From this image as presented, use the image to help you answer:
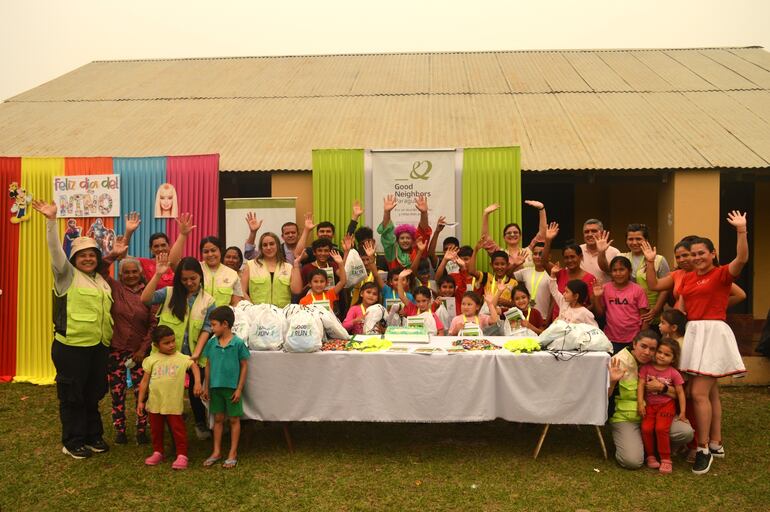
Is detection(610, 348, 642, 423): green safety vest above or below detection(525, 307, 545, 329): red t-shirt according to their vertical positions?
below

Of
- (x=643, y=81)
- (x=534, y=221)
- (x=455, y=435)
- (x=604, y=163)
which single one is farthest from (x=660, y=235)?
(x=455, y=435)

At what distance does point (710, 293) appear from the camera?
510 centimetres

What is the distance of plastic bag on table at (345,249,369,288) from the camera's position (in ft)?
22.7

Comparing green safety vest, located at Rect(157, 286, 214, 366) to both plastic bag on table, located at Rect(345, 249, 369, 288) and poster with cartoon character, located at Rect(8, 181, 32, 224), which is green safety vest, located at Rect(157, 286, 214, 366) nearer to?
plastic bag on table, located at Rect(345, 249, 369, 288)

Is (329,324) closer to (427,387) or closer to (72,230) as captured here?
(427,387)

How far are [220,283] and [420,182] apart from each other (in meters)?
2.95

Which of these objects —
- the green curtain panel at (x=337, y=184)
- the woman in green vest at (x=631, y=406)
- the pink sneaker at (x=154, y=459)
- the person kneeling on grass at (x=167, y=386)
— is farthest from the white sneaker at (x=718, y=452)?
the green curtain panel at (x=337, y=184)

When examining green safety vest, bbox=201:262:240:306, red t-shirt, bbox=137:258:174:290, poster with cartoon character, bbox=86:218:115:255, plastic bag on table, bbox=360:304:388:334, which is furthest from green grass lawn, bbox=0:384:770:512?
poster with cartoon character, bbox=86:218:115:255

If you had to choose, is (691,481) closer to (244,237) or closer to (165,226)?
(244,237)

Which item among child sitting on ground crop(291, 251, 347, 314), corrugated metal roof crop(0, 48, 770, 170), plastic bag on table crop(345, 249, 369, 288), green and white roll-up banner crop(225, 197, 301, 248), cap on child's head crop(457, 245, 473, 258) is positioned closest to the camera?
child sitting on ground crop(291, 251, 347, 314)

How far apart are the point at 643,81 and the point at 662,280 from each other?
24.9ft

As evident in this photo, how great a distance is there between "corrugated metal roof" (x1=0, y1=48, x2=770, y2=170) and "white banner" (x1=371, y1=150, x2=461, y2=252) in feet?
4.62

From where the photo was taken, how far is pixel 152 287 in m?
5.58

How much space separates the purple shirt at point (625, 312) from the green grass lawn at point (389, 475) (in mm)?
910
